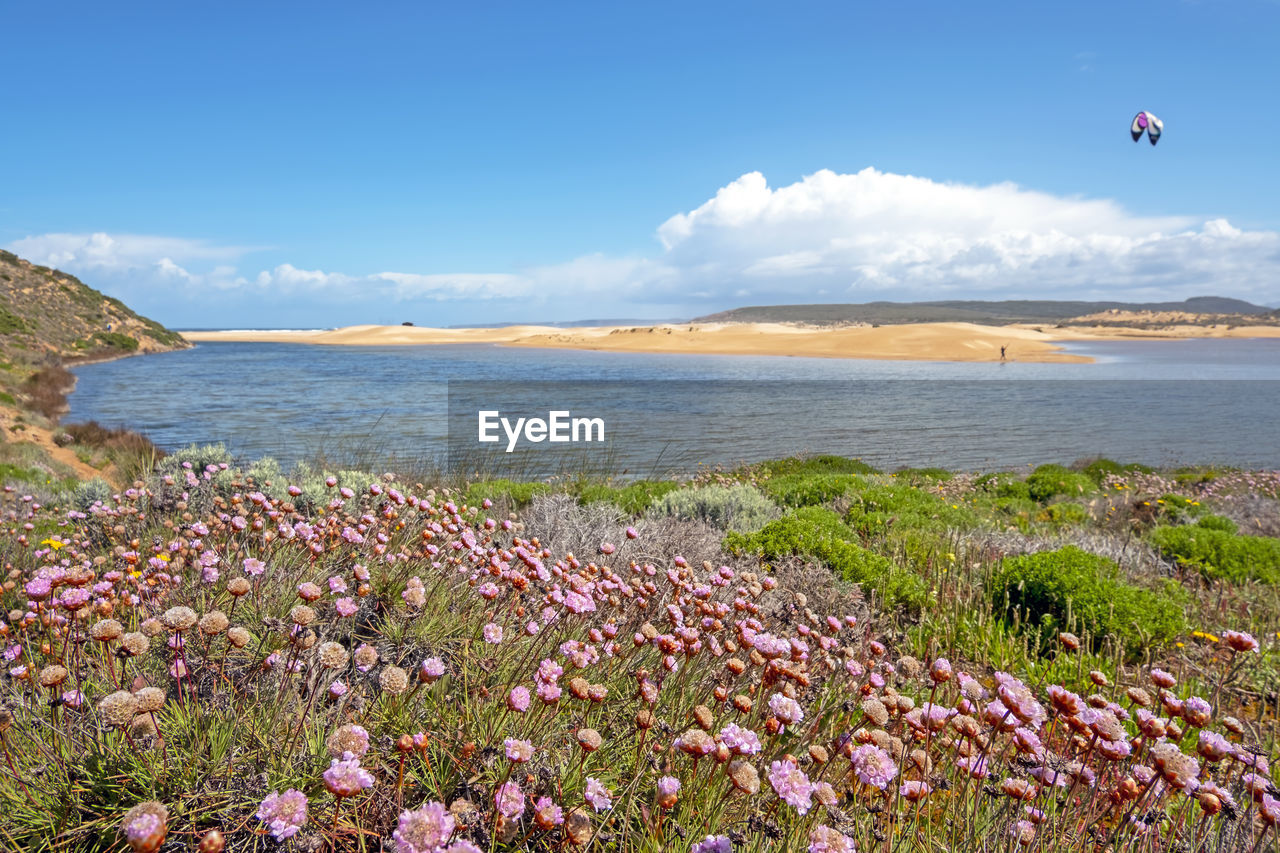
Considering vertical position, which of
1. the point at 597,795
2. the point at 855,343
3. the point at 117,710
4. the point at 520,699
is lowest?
the point at 597,795

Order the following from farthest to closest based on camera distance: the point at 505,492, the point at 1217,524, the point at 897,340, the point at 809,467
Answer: the point at 897,340, the point at 809,467, the point at 505,492, the point at 1217,524

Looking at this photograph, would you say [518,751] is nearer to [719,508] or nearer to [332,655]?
[332,655]

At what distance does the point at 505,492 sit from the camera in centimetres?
829

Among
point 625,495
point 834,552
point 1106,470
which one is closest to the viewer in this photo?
point 834,552

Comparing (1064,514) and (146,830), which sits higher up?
(146,830)

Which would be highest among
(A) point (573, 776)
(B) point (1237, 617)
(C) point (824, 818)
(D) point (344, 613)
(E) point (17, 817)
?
(D) point (344, 613)

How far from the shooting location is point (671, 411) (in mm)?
24719

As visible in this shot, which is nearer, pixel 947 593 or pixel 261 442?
pixel 947 593

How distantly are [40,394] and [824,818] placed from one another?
32310 mm

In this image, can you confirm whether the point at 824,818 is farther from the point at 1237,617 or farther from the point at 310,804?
the point at 1237,617

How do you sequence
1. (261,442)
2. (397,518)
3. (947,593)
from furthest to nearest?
(261,442), (947,593), (397,518)

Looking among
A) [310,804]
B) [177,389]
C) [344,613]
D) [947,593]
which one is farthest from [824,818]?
[177,389]

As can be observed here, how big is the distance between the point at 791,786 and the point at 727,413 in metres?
22.9

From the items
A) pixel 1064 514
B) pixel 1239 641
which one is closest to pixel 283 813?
pixel 1239 641
